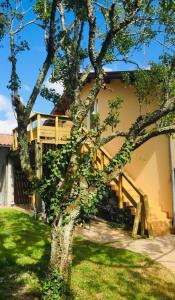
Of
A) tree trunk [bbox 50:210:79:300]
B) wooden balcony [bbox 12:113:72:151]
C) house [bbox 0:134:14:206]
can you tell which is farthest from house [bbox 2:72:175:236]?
tree trunk [bbox 50:210:79:300]

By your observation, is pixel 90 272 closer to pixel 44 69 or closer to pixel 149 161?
pixel 44 69

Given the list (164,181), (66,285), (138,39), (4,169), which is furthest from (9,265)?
(4,169)

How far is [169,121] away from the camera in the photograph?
12.0 metres

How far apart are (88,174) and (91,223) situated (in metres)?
8.93

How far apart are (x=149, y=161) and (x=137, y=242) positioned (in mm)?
4568

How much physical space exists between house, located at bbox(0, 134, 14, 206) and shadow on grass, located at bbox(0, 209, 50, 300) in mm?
5713

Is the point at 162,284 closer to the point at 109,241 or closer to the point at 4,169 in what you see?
the point at 109,241

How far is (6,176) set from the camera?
75.3 feet

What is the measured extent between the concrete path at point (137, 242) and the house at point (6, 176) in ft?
28.8

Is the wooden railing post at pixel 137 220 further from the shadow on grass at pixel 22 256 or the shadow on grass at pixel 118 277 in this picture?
the shadow on grass at pixel 22 256

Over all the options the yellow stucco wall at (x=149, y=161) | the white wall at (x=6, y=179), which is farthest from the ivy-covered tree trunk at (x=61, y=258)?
the white wall at (x=6, y=179)

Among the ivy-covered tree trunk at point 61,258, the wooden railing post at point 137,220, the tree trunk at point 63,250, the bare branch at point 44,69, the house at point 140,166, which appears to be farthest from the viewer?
the house at point 140,166

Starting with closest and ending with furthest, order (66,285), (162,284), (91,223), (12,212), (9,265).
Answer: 1. (66,285)
2. (162,284)
3. (9,265)
4. (91,223)
5. (12,212)

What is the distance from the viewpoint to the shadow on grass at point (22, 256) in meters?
8.06
